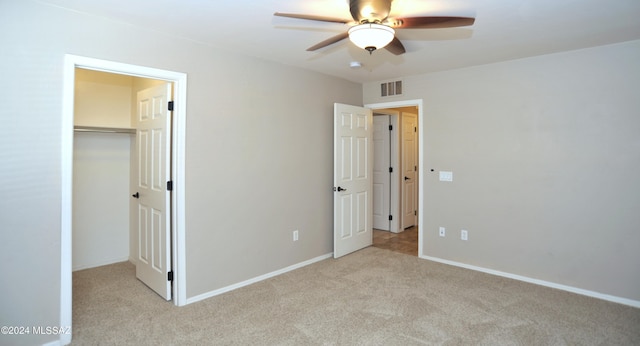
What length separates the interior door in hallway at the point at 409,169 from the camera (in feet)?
20.4

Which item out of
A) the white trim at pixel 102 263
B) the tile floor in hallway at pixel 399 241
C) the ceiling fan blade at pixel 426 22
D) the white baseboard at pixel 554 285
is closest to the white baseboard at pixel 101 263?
the white trim at pixel 102 263

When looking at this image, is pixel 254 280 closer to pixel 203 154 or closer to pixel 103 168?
pixel 203 154

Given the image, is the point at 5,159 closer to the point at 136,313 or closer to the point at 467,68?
the point at 136,313

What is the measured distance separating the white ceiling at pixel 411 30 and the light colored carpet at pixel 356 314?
2433 mm

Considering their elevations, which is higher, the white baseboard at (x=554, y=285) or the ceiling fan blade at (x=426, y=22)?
the ceiling fan blade at (x=426, y=22)

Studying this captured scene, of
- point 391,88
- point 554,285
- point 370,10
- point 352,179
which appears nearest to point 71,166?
point 370,10

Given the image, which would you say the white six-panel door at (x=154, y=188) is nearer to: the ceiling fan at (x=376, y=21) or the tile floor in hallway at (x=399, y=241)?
the ceiling fan at (x=376, y=21)

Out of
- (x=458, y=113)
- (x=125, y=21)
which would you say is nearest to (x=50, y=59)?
(x=125, y=21)

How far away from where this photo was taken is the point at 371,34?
201 cm

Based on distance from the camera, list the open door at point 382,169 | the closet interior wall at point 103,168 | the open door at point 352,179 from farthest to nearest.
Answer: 1. the open door at point 382,169
2. the open door at point 352,179
3. the closet interior wall at point 103,168

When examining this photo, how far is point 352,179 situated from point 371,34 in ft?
9.64

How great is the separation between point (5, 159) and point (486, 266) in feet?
15.1

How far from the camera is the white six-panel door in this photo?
10.8 ft

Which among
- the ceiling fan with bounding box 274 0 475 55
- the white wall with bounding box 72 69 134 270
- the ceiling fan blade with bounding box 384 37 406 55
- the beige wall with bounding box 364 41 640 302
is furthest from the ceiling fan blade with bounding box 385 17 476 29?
the white wall with bounding box 72 69 134 270
